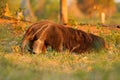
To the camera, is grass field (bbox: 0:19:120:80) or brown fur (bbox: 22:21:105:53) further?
brown fur (bbox: 22:21:105:53)

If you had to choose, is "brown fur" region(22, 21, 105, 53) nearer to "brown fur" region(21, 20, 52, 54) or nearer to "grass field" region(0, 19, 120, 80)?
"brown fur" region(21, 20, 52, 54)

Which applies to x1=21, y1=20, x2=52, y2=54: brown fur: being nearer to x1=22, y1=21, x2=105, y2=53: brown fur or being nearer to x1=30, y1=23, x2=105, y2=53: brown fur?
x1=22, y1=21, x2=105, y2=53: brown fur

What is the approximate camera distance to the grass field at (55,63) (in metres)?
8.91

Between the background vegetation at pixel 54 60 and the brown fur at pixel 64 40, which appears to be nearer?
the background vegetation at pixel 54 60

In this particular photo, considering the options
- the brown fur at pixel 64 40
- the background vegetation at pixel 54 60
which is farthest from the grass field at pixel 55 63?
the brown fur at pixel 64 40

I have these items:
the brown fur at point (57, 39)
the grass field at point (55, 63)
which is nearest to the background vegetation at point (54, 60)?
the grass field at point (55, 63)

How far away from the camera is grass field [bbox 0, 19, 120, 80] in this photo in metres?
8.91

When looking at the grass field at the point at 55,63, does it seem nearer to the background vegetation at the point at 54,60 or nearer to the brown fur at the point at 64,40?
the background vegetation at the point at 54,60

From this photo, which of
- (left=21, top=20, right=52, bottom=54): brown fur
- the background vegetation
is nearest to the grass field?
the background vegetation

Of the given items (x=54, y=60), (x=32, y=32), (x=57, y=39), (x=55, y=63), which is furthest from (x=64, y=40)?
(x=55, y=63)

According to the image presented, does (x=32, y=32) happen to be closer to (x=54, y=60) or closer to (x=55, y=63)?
(x=54, y=60)

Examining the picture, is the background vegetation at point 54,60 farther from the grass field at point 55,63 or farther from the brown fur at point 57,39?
the brown fur at point 57,39

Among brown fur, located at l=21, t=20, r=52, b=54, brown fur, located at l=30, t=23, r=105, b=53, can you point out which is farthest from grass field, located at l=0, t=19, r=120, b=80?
brown fur, located at l=21, t=20, r=52, b=54

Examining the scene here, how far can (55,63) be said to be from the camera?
11.8 metres
